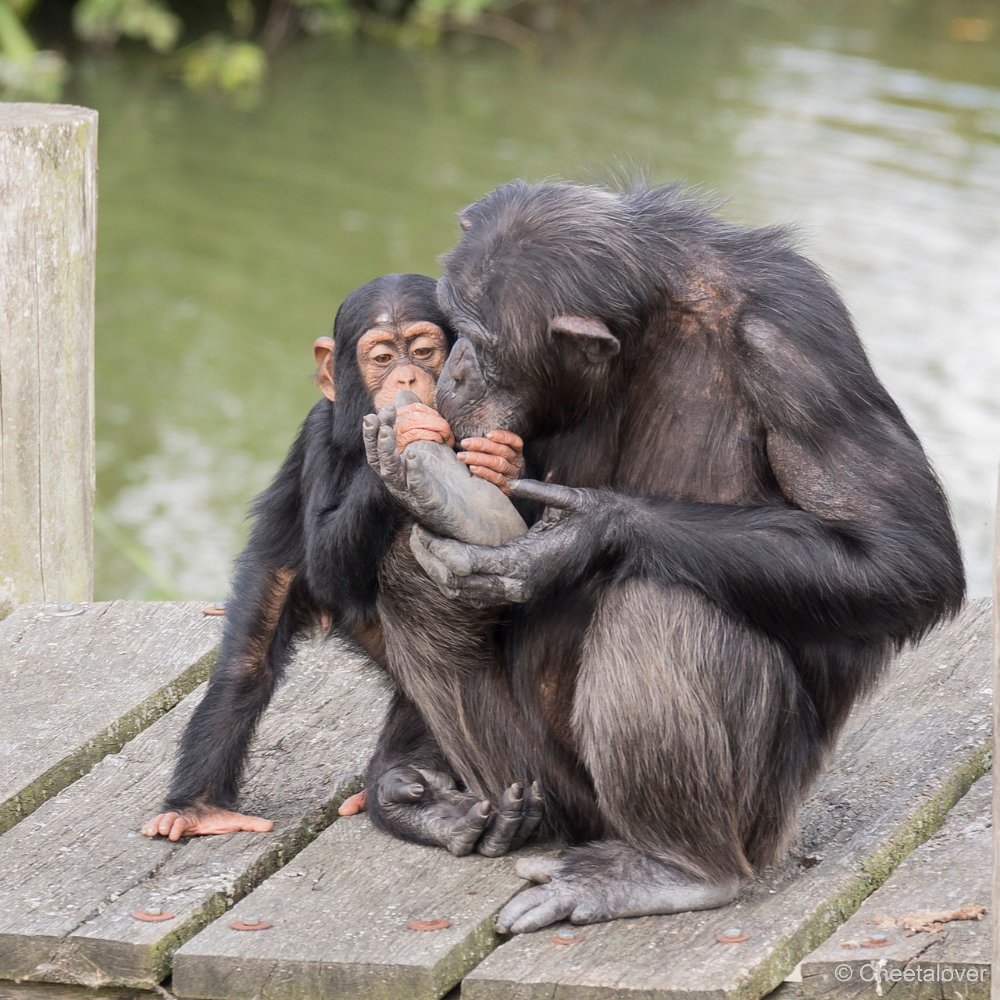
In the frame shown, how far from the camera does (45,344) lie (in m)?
5.23

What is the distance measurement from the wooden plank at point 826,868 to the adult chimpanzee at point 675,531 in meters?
0.10

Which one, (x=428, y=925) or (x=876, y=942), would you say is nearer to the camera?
(x=876, y=942)

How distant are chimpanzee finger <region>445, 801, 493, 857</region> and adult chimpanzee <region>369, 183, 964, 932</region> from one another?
0.02 meters

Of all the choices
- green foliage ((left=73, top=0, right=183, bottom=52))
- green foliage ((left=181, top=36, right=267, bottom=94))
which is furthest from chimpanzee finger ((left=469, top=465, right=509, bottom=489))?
green foliage ((left=181, top=36, right=267, bottom=94))

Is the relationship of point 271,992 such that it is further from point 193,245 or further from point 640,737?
point 193,245

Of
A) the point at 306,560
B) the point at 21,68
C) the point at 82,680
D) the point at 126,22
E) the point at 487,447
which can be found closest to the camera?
the point at 487,447

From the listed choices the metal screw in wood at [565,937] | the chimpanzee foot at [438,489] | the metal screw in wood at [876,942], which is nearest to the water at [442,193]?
the chimpanzee foot at [438,489]

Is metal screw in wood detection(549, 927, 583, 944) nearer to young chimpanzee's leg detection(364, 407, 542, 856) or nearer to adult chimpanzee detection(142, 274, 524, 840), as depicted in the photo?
young chimpanzee's leg detection(364, 407, 542, 856)

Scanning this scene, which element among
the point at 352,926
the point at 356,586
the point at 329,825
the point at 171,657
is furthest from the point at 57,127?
the point at 352,926

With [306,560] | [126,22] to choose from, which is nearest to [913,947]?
[306,560]

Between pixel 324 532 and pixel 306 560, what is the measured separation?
13 cm

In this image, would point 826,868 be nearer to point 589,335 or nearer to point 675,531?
point 675,531

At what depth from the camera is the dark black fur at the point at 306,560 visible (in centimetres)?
399

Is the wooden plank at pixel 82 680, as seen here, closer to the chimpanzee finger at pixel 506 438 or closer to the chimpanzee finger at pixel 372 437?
the chimpanzee finger at pixel 372 437
